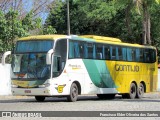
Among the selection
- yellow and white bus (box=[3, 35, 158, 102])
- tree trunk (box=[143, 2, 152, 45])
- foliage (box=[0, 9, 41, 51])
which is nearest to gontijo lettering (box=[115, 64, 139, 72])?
yellow and white bus (box=[3, 35, 158, 102])

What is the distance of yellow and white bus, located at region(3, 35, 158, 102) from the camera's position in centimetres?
2175

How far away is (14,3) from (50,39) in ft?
79.3

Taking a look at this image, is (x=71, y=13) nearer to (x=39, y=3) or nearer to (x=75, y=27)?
(x=75, y=27)

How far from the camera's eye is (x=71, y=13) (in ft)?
181

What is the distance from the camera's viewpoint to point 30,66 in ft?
72.2

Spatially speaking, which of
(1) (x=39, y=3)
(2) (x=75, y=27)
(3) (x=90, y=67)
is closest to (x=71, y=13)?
(2) (x=75, y=27)

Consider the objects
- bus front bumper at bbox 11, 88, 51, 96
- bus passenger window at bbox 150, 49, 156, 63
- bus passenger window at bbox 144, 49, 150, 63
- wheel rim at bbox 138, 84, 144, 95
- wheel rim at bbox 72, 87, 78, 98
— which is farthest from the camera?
bus passenger window at bbox 150, 49, 156, 63

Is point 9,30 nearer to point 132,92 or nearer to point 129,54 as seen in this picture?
point 129,54

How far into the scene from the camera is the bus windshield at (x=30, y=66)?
856 inches

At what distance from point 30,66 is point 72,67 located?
2.11 metres

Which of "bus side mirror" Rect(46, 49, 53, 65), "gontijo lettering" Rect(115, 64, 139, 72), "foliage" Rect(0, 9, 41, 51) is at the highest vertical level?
"foliage" Rect(0, 9, 41, 51)

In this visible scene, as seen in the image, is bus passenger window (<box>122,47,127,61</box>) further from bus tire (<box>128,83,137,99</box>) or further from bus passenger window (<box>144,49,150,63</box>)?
bus passenger window (<box>144,49,150,63</box>)

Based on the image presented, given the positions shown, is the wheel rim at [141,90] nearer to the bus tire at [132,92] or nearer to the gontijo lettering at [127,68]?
the bus tire at [132,92]

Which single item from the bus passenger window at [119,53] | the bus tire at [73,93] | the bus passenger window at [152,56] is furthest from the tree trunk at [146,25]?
the bus tire at [73,93]
